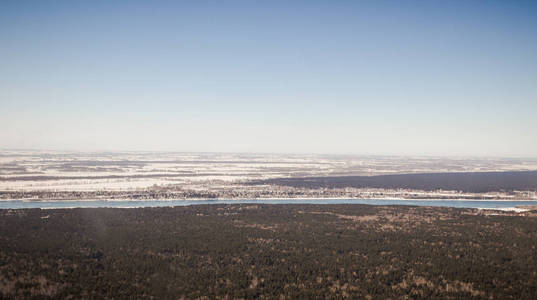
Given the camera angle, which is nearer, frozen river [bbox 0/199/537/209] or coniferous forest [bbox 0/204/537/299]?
coniferous forest [bbox 0/204/537/299]

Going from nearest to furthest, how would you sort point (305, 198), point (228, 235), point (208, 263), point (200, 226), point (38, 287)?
point (38, 287), point (208, 263), point (228, 235), point (200, 226), point (305, 198)

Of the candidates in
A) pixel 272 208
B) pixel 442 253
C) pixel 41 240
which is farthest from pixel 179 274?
pixel 272 208

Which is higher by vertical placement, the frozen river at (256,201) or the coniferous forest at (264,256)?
the coniferous forest at (264,256)

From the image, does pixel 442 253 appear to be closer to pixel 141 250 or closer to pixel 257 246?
pixel 257 246

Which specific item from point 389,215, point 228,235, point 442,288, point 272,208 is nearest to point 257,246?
point 228,235

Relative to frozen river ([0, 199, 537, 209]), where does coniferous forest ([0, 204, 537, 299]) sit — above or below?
above

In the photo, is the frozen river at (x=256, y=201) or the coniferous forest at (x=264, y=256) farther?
the frozen river at (x=256, y=201)

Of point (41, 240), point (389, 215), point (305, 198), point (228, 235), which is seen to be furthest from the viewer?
point (305, 198)

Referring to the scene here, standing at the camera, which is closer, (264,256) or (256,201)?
(264,256)

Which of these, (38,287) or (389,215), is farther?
(389,215)

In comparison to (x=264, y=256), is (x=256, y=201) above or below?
below
